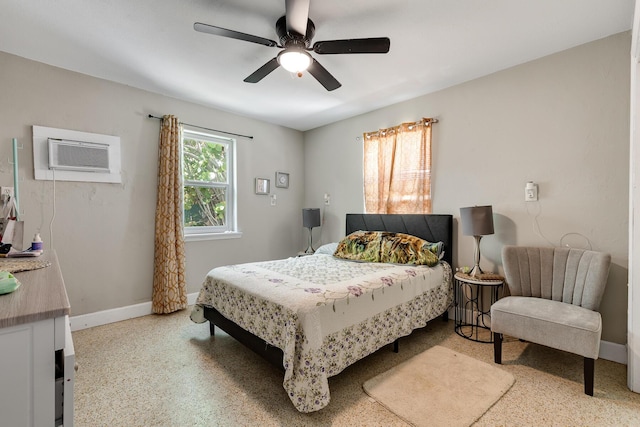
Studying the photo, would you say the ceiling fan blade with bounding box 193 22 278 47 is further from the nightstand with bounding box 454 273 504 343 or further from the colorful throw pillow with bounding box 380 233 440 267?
the nightstand with bounding box 454 273 504 343

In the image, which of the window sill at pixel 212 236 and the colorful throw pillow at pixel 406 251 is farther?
the window sill at pixel 212 236


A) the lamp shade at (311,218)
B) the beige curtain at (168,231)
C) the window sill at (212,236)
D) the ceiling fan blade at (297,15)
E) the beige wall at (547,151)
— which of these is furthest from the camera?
the lamp shade at (311,218)

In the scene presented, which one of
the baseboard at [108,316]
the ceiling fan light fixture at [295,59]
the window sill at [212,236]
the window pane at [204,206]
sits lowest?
the baseboard at [108,316]

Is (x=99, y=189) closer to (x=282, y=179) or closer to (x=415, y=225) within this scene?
(x=282, y=179)

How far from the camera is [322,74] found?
7.63 ft

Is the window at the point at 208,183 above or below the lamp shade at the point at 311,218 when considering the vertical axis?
above

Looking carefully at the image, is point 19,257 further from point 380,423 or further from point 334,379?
point 380,423

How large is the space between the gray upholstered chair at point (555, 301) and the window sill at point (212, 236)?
312 cm

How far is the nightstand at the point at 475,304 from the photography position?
2635 mm

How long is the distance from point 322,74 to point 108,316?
3203 mm

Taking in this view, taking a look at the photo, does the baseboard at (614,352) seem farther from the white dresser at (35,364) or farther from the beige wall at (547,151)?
the white dresser at (35,364)

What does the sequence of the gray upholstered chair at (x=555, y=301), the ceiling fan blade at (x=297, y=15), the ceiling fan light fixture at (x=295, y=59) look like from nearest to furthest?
the ceiling fan blade at (x=297, y=15)
the gray upholstered chair at (x=555, y=301)
the ceiling fan light fixture at (x=295, y=59)

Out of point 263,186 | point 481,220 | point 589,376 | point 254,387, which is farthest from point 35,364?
point 263,186

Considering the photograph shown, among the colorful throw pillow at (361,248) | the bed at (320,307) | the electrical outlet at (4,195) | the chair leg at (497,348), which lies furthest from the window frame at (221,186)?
the chair leg at (497,348)
